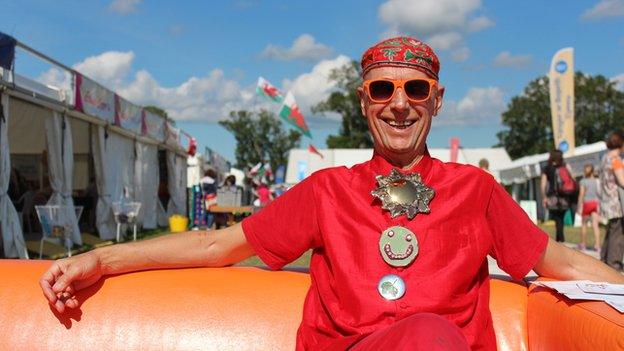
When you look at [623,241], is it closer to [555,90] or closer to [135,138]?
[135,138]

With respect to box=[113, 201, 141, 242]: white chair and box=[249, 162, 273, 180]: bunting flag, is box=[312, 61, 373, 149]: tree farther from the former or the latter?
box=[113, 201, 141, 242]: white chair

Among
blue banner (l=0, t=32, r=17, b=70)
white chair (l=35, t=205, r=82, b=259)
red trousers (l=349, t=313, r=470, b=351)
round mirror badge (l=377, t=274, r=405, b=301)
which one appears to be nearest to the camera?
red trousers (l=349, t=313, r=470, b=351)

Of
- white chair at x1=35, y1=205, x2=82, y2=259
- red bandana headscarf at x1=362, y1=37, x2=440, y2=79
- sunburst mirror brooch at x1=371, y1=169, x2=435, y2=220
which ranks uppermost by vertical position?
red bandana headscarf at x1=362, y1=37, x2=440, y2=79

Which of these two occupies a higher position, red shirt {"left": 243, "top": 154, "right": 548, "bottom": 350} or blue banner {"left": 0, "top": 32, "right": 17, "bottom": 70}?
blue banner {"left": 0, "top": 32, "right": 17, "bottom": 70}

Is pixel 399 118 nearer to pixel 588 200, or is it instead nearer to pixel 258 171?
pixel 588 200

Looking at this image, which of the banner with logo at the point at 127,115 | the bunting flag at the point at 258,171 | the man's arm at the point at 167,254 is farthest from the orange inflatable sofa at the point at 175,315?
the bunting flag at the point at 258,171

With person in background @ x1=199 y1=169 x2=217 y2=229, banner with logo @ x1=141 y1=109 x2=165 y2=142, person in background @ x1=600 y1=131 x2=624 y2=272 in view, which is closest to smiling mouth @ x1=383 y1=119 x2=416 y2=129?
person in background @ x1=600 y1=131 x2=624 y2=272

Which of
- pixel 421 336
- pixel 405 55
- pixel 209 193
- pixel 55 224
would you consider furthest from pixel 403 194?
pixel 209 193

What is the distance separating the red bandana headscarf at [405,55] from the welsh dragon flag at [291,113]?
16140mm

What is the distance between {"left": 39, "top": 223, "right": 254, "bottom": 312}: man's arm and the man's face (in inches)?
23.2

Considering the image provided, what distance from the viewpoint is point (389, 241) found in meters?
2.03

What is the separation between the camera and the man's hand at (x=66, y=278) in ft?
6.99

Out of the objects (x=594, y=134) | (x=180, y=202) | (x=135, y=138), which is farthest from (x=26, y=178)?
(x=594, y=134)

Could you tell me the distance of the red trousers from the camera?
161 cm
